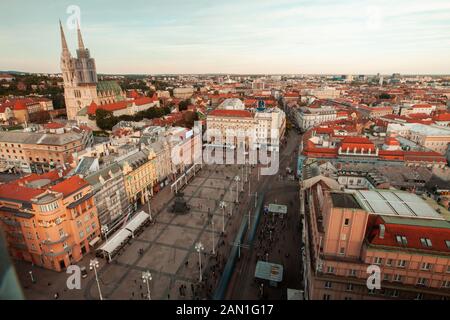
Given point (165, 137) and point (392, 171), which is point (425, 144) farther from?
point (165, 137)

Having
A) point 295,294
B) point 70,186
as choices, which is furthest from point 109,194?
point 295,294

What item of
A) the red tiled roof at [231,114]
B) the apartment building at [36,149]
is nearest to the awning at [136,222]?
the apartment building at [36,149]

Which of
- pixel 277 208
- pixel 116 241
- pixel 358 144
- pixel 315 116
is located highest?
pixel 358 144

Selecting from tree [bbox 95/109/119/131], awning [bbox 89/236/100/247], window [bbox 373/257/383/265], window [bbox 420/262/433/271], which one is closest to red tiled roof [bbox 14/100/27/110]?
tree [bbox 95/109/119/131]

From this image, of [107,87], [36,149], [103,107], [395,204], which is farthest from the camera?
[107,87]

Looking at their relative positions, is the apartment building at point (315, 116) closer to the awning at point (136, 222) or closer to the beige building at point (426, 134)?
the beige building at point (426, 134)

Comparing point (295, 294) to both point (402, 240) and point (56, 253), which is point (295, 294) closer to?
point (402, 240)
